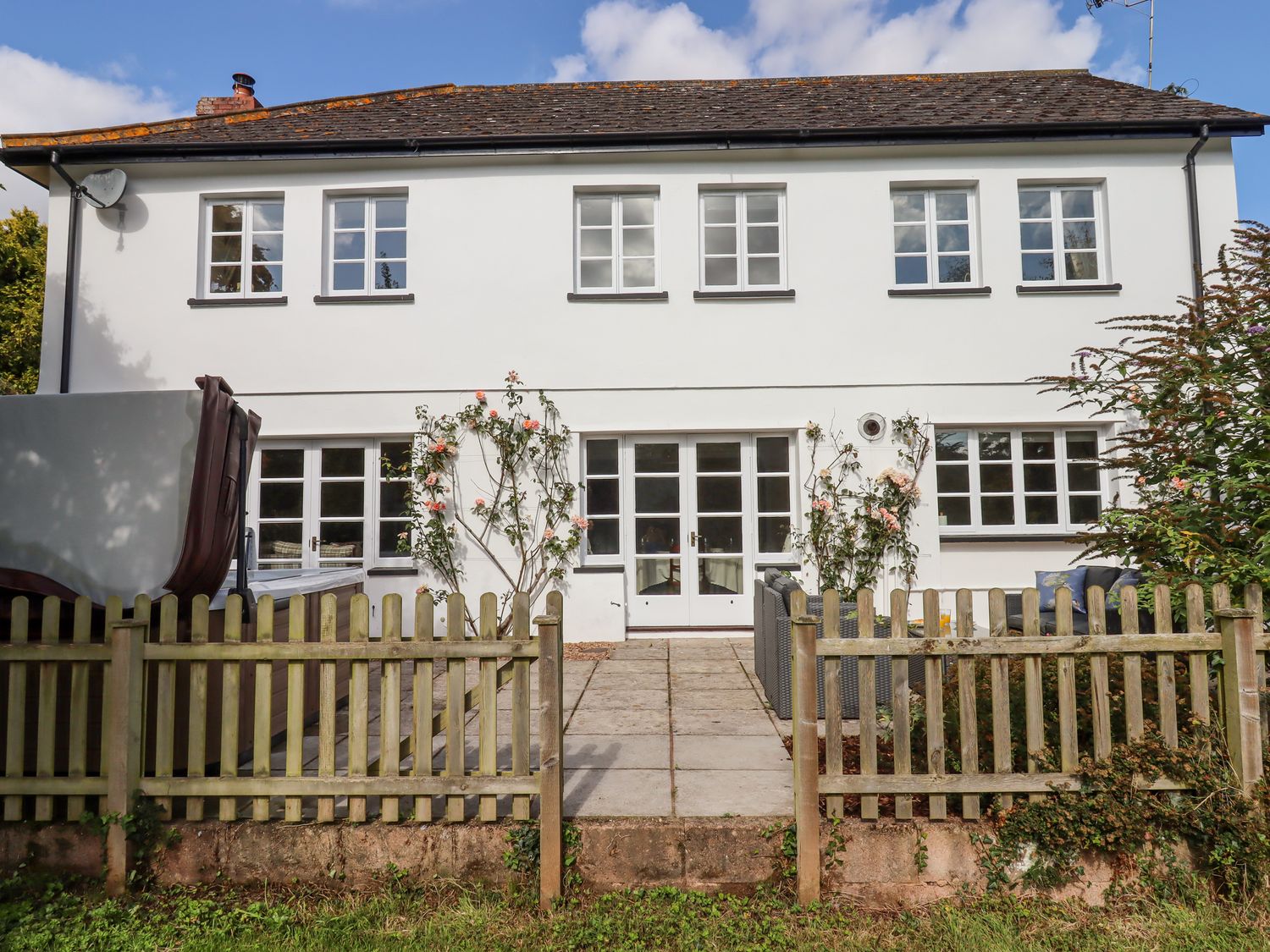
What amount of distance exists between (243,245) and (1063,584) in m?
9.46

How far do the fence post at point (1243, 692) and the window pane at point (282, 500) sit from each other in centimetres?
825

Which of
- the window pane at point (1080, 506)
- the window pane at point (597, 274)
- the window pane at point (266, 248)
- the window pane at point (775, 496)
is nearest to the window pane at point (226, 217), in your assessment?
the window pane at point (266, 248)

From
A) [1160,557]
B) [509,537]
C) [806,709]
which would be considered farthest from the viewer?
[509,537]

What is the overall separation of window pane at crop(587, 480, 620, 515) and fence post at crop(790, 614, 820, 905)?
5604mm

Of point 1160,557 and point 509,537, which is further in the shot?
point 509,537

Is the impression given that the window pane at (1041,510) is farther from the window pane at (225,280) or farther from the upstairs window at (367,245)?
the window pane at (225,280)

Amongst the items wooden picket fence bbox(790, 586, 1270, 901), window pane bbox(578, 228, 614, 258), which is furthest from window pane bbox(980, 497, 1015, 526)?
wooden picket fence bbox(790, 586, 1270, 901)

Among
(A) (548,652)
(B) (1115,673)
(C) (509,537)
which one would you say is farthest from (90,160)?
(B) (1115,673)

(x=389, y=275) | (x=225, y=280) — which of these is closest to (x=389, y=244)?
(x=389, y=275)

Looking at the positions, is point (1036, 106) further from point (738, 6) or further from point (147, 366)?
point (147, 366)

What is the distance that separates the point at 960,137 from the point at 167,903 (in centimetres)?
955

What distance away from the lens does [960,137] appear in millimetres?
8695

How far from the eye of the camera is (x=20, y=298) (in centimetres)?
1650

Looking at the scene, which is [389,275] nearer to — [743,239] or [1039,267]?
[743,239]
